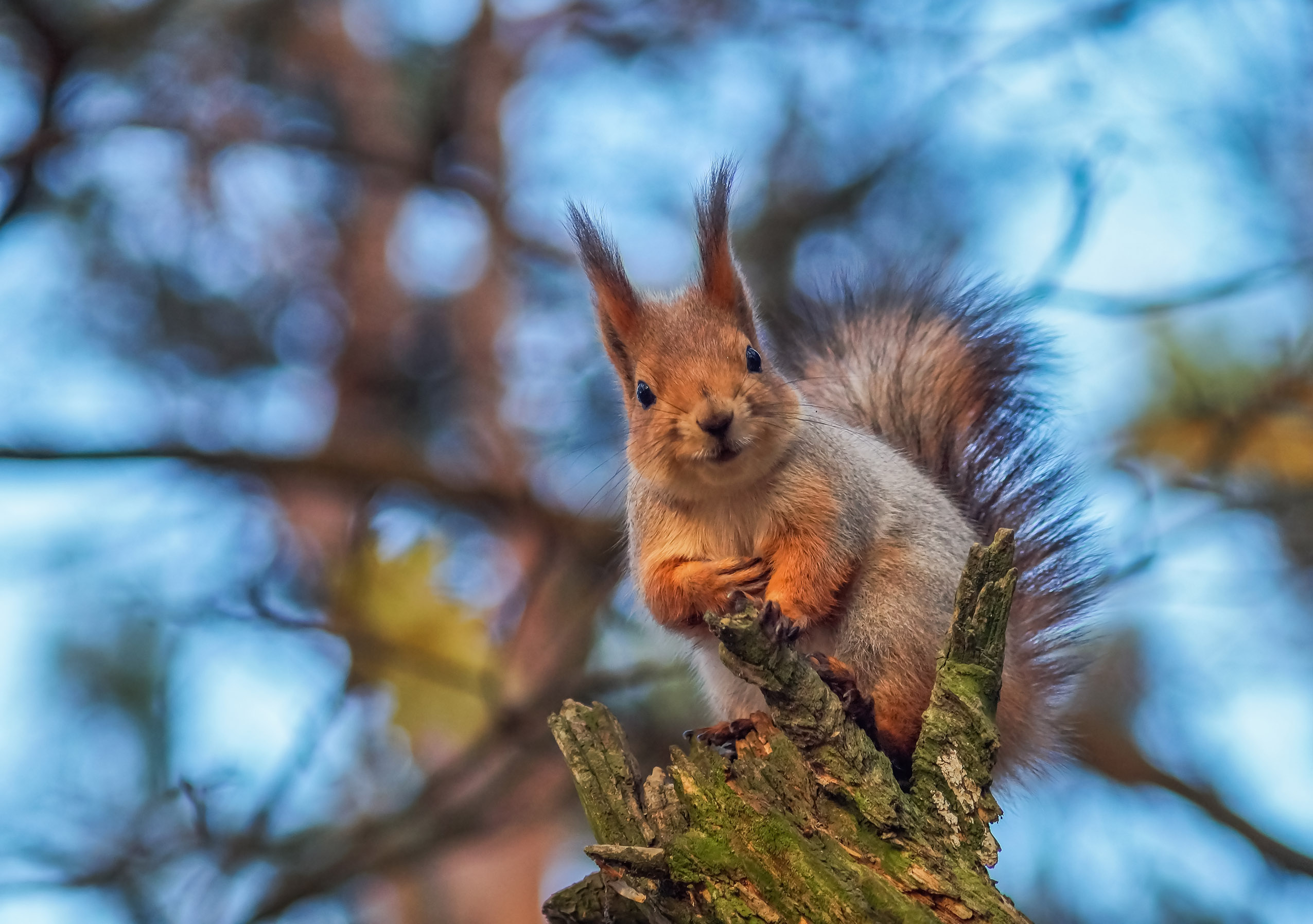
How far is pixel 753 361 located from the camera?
2.46 meters

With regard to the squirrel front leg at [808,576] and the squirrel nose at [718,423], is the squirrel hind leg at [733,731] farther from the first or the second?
the squirrel nose at [718,423]

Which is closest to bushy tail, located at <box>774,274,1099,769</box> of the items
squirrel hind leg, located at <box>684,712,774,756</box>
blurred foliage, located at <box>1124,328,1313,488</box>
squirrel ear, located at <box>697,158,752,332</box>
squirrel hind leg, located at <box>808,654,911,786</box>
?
squirrel ear, located at <box>697,158,752,332</box>

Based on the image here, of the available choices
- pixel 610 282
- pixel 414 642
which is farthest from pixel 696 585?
pixel 414 642

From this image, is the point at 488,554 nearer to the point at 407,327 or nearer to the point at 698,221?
the point at 407,327

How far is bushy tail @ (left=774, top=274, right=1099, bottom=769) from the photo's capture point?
2781mm

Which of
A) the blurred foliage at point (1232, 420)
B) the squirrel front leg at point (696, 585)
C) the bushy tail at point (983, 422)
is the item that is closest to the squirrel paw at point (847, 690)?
the squirrel front leg at point (696, 585)

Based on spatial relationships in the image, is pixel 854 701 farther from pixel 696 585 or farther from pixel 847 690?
pixel 696 585

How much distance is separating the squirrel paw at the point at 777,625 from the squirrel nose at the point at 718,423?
1.12 feet

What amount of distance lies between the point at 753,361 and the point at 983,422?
89cm

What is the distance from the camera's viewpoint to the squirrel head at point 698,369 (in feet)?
7.41

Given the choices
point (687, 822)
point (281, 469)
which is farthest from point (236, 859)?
point (687, 822)

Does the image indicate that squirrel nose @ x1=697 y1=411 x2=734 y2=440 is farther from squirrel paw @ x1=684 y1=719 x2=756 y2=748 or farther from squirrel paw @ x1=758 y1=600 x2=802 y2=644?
squirrel paw @ x1=684 y1=719 x2=756 y2=748

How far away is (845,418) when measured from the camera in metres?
3.13

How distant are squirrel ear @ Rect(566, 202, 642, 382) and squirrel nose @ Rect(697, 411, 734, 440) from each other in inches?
18.2
